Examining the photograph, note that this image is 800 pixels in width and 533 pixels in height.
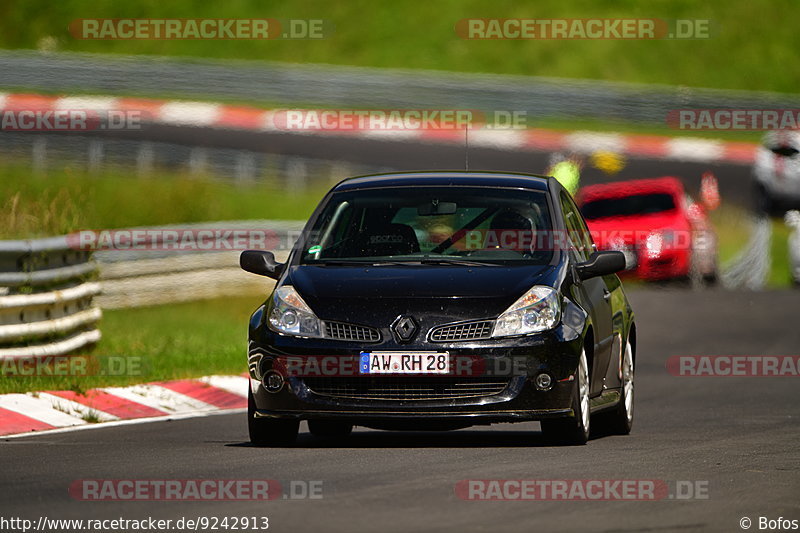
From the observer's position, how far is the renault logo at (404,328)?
998 cm

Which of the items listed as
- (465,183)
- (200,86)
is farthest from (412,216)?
(200,86)

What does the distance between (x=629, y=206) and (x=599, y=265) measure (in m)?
15.6

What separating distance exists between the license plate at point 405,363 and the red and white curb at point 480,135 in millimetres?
25532

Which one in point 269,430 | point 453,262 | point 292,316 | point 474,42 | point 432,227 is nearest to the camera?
point 292,316

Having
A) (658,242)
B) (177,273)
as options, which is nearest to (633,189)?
(658,242)

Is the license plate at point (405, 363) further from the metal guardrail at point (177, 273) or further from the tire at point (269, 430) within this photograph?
the metal guardrail at point (177, 273)

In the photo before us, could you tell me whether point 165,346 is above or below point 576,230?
below

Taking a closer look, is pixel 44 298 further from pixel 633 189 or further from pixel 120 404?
pixel 633 189

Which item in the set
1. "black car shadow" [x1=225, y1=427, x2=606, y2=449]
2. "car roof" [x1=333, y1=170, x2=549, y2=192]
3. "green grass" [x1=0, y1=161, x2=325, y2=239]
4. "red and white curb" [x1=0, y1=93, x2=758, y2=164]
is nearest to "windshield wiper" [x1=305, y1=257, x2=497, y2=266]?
"car roof" [x1=333, y1=170, x2=549, y2=192]

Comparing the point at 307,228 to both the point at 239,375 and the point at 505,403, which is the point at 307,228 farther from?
the point at 239,375

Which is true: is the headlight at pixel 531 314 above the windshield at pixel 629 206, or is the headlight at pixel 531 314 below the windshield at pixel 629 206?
above

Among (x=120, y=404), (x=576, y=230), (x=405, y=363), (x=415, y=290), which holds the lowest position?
(x=120, y=404)

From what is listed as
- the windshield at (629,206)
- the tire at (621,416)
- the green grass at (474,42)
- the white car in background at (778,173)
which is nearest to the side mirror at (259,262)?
the tire at (621,416)

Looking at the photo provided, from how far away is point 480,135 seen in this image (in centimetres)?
3634
